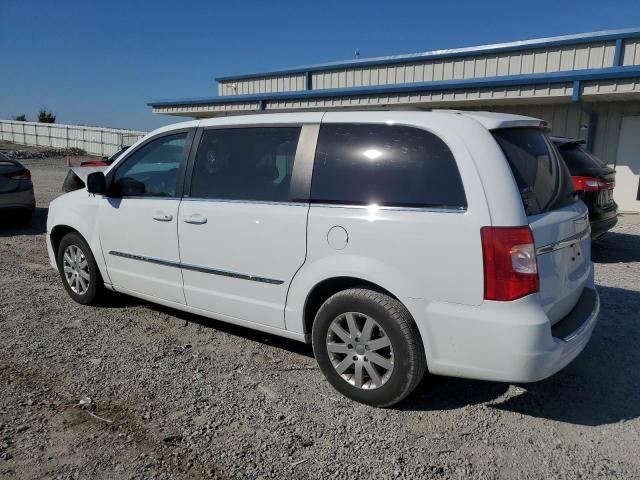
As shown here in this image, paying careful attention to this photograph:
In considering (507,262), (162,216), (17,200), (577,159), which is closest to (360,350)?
(507,262)

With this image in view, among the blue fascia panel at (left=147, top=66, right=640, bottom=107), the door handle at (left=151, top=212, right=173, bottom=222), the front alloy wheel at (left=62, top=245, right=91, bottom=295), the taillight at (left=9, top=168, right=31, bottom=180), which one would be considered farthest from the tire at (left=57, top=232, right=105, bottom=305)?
the blue fascia panel at (left=147, top=66, right=640, bottom=107)

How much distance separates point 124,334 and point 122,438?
5.45ft

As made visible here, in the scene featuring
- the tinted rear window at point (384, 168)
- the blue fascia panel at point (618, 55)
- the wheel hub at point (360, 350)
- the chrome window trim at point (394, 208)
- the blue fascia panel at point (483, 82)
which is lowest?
the wheel hub at point (360, 350)

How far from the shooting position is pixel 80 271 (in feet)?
16.7

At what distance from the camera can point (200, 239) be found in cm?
392

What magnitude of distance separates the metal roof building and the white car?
668 cm

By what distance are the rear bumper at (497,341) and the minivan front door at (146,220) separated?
7.04 feet

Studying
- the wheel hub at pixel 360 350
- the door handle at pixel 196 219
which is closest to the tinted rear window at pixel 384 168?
the wheel hub at pixel 360 350

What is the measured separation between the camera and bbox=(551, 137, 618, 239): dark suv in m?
6.60

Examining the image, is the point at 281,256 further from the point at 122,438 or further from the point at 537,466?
the point at 537,466

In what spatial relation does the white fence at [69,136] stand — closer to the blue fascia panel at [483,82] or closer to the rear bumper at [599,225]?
the blue fascia panel at [483,82]

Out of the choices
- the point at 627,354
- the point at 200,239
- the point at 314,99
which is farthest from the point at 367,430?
the point at 314,99

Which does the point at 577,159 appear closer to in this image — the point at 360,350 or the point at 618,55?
the point at 360,350

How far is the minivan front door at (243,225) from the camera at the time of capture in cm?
351
